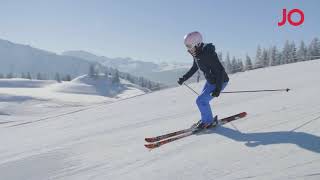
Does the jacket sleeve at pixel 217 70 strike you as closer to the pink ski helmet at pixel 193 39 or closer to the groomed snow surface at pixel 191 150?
the pink ski helmet at pixel 193 39

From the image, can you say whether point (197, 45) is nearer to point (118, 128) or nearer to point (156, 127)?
point (156, 127)

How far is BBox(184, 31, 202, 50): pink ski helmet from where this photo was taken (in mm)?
8008

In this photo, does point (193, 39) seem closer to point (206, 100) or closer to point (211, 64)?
point (211, 64)

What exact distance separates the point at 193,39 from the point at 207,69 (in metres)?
0.71

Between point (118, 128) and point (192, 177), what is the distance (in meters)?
5.62

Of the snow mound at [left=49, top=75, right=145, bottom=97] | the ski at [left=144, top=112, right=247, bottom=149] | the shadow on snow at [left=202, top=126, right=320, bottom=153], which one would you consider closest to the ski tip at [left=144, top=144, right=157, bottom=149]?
Result: the ski at [left=144, top=112, right=247, bottom=149]

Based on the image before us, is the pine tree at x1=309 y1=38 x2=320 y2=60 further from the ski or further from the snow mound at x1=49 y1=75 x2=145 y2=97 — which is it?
the snow mound at x1=49 y1=75 x2=145 y2=97

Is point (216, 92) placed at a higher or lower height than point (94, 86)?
higher

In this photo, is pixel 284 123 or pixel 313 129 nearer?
pixel 313 129

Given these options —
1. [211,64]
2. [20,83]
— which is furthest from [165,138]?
[20,83]

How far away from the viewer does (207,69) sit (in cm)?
816

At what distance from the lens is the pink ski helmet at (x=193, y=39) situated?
315 inches

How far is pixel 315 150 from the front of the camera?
580cm

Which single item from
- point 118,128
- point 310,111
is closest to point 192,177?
point 310,111
